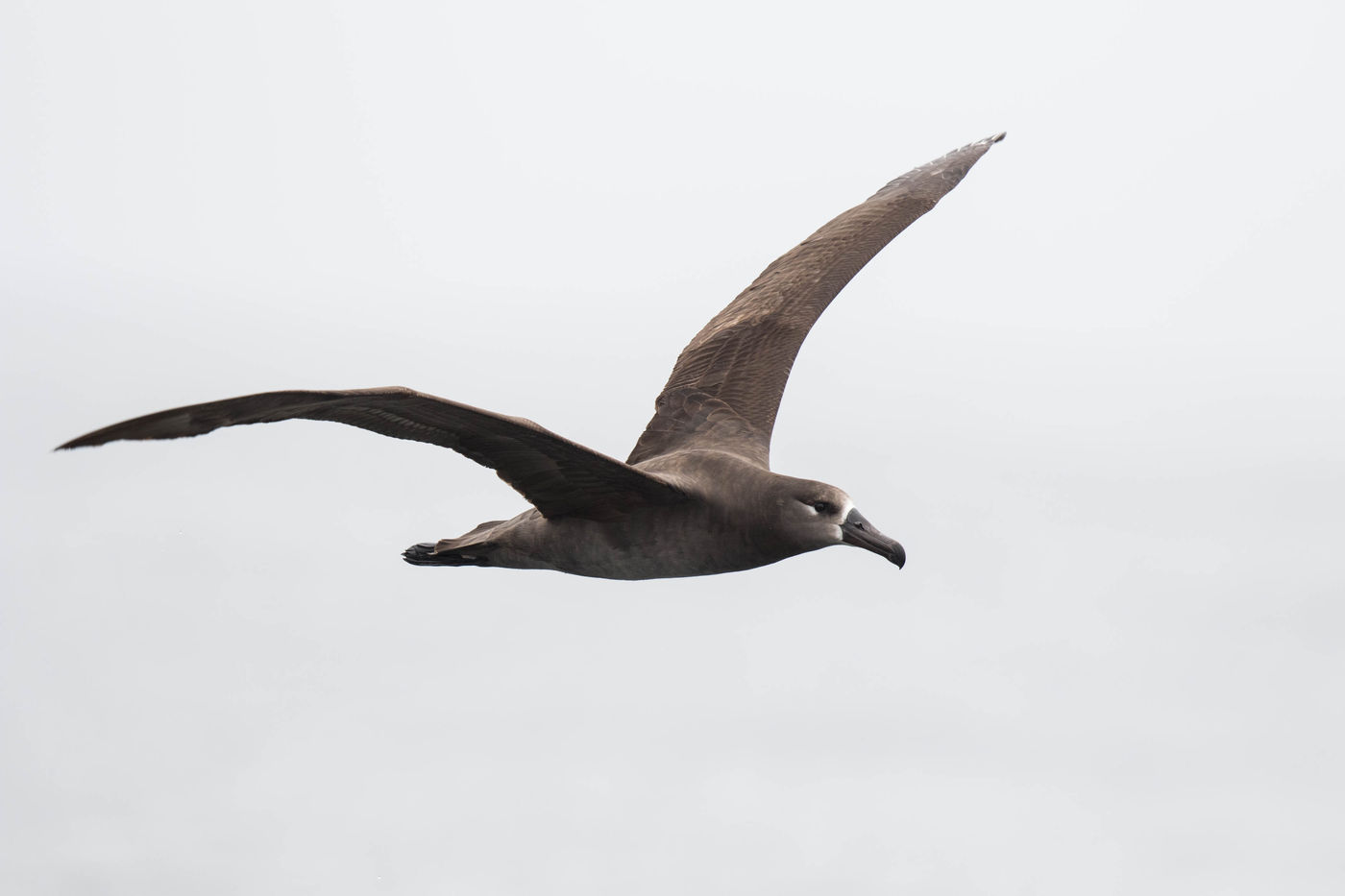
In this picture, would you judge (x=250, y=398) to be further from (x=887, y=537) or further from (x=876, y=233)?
(x=876, y=233)

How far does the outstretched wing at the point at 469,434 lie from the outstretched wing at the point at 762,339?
2067mm

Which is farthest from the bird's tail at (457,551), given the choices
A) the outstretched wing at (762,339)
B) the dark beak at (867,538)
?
the dark beak at (867,538)

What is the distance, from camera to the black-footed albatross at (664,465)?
11508 mm

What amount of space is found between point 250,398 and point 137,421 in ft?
2.31

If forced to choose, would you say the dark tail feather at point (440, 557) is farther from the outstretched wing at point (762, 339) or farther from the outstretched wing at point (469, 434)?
the outstretched wing at point (762, 339)

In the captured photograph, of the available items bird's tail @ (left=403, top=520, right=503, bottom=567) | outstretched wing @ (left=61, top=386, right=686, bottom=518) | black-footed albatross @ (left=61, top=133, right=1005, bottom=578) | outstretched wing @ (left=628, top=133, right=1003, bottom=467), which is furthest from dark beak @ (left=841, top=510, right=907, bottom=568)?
bird's tail @ (left=403, top=520, right=503, bottom=567)

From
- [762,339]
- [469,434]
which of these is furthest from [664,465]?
[762,339]

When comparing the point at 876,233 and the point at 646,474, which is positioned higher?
the point at 876,233

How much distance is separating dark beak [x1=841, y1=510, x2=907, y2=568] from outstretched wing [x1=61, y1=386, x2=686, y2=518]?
1.31 meters

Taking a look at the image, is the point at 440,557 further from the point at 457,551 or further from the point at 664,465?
the point at 664,465

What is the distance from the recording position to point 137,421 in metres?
10.1

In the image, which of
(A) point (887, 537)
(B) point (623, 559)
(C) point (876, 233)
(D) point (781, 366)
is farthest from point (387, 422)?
(C) point (876, 233)

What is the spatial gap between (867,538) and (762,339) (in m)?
4.15

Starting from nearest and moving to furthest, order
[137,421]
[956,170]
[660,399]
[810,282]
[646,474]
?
[137,421], [646,474], [660,399], [810,282], [956,170]
